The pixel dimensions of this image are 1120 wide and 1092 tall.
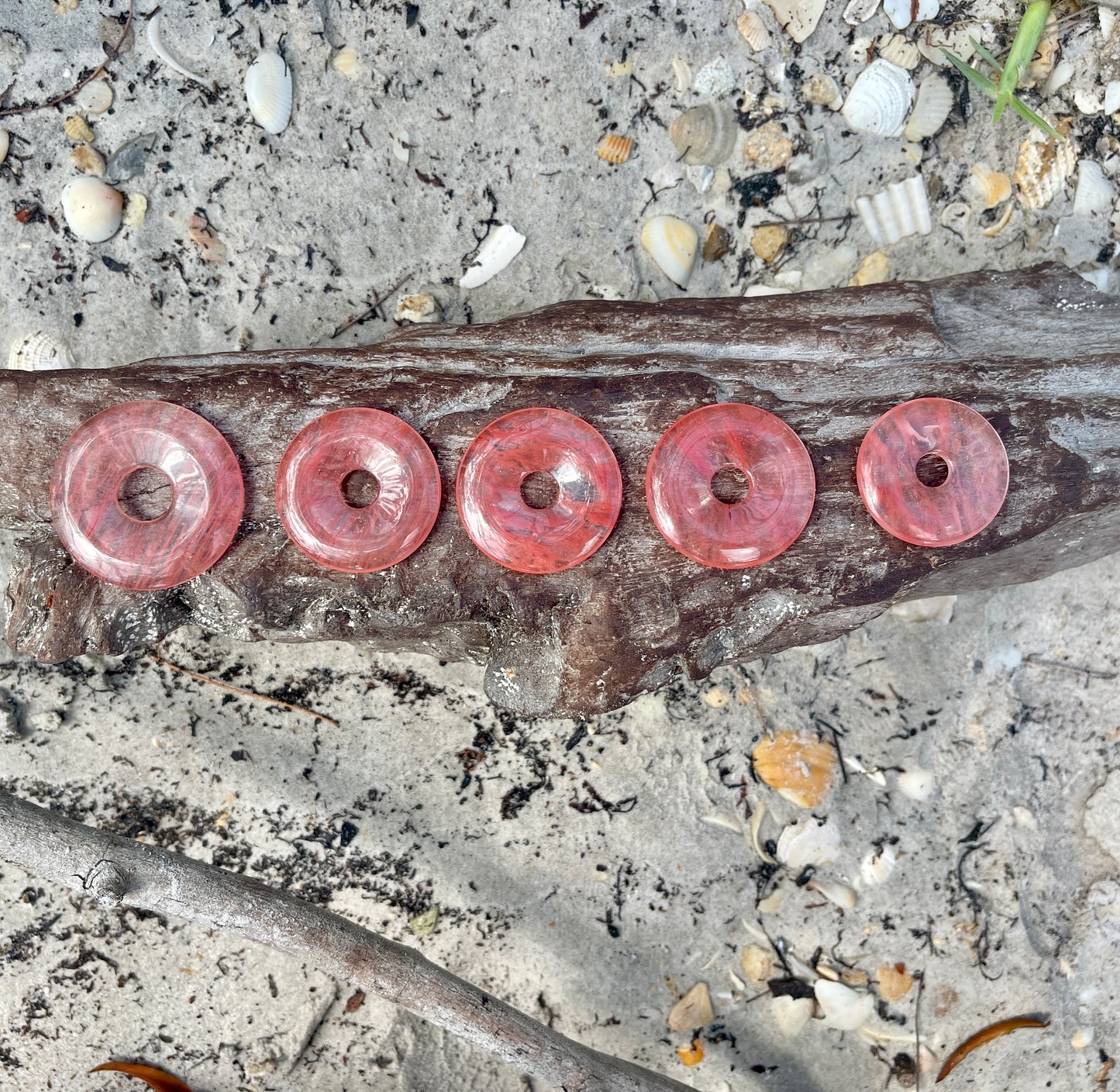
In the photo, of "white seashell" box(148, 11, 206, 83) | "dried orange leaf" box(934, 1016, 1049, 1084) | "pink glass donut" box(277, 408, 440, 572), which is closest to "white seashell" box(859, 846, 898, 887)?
"dried orange leaf" box(934, 1016, 1049, 1084)

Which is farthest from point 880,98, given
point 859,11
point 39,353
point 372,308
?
point 39,353

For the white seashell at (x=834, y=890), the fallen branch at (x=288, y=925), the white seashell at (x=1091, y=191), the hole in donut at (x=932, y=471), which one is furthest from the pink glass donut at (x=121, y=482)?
the white seashell at (x=1091, y=191)

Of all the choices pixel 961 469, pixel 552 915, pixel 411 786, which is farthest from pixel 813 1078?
pixel 961 469

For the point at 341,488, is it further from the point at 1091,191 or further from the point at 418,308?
the point at 1091,191

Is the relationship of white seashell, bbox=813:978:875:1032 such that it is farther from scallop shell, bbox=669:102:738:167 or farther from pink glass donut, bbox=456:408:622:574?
scallop shell, bbox=669:102:738:167

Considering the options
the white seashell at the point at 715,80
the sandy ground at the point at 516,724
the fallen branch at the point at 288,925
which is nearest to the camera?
the fallen branch at the point at 288,925

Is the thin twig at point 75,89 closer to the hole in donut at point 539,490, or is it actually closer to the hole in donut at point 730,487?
the hole in donut at point 539,490
